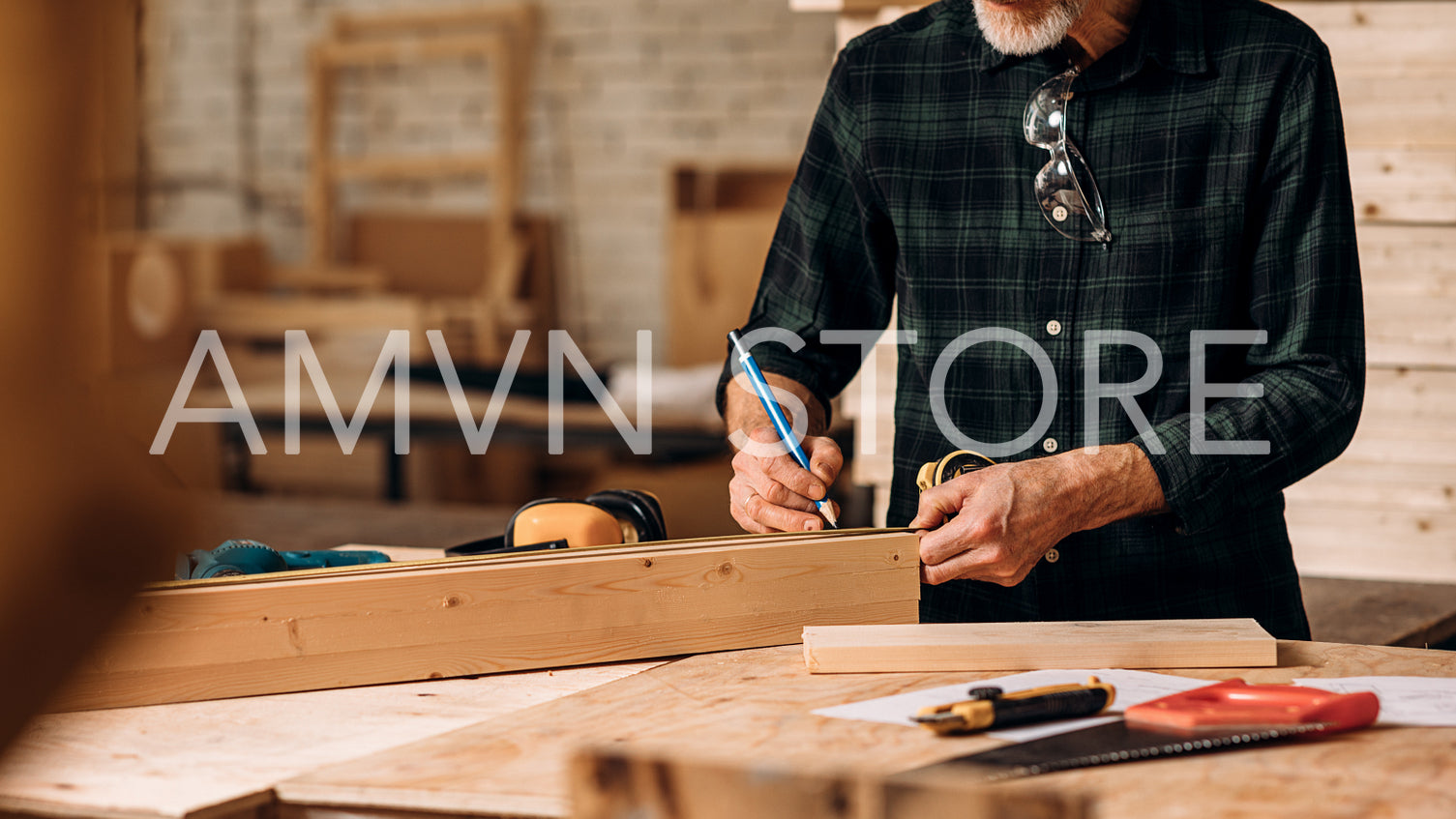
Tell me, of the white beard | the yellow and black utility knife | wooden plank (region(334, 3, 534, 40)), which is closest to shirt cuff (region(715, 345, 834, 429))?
the white beard

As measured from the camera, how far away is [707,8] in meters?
5.41

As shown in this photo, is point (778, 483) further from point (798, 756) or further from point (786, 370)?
point (798, 756)

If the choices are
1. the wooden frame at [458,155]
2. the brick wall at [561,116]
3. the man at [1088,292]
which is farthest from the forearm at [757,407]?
the brick wall at [561,116]

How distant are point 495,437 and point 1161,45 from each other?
2.99 metres

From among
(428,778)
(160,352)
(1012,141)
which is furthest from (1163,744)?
(160,352)

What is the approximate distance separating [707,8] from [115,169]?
5476 millimetres

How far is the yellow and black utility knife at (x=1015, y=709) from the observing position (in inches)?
34.1

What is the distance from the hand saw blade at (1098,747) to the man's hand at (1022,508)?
331 mm

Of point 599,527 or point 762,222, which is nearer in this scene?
point 599,527

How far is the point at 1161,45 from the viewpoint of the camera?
1417mm

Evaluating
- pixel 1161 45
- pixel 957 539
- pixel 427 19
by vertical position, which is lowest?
pixel 957 539

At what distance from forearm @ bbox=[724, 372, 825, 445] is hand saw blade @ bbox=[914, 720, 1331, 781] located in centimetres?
69

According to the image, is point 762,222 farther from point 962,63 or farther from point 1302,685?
point 1302,685

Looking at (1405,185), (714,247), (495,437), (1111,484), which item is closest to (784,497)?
(1111,484)
